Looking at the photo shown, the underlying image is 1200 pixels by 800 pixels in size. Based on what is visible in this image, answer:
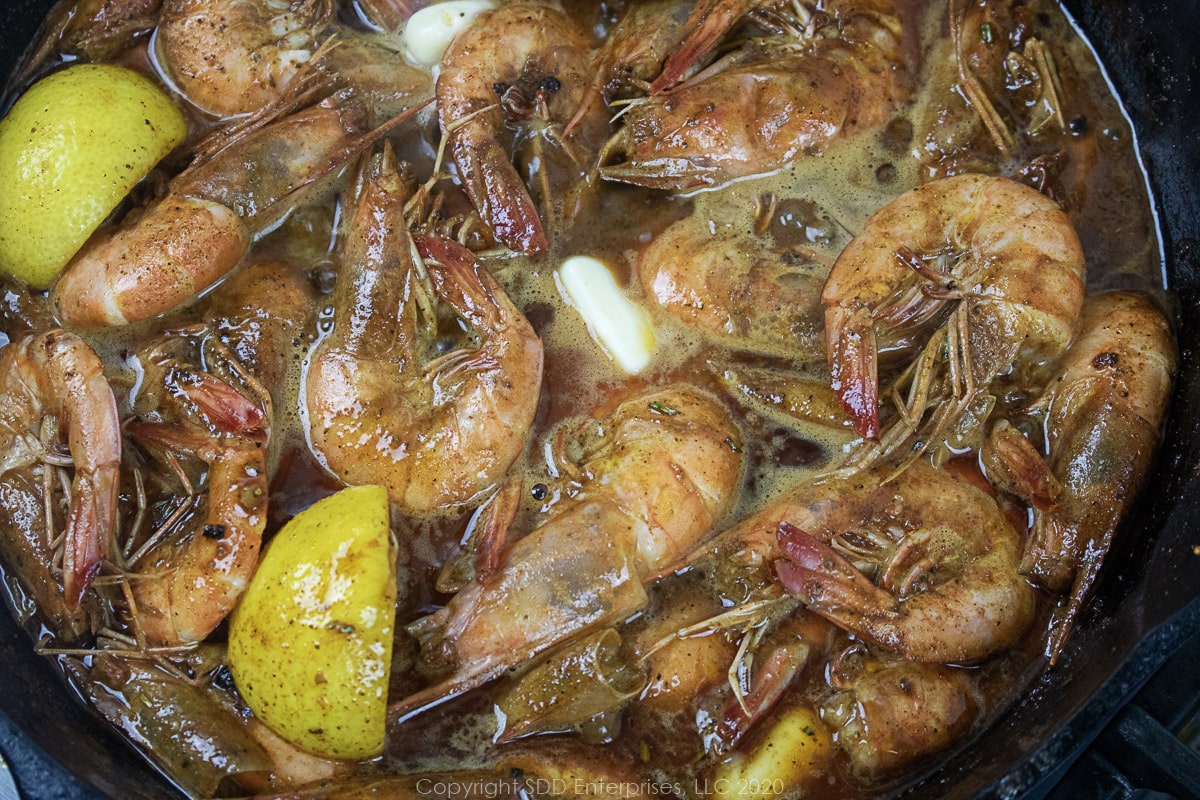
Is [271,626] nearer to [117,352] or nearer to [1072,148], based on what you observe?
[117,352]

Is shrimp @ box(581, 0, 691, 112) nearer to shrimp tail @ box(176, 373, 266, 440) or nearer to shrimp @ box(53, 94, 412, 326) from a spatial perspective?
shrimp @ box(53, 94, 412, 326)

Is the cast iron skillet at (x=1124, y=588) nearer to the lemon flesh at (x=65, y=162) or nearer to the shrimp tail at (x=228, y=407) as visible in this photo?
the lemon flesh at (x=65, y=162)

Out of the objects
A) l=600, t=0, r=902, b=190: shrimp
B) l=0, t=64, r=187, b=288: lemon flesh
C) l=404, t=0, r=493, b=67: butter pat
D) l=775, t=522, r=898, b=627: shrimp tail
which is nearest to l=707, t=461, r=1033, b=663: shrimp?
l=775, t=522, r=898, b=627: shrimp tail

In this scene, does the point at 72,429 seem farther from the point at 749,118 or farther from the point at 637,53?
the point at 749,118

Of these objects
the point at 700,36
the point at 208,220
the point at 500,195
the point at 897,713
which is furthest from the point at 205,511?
the point at 700,36

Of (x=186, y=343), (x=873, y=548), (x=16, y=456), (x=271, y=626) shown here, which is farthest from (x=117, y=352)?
(x=873, y=548)

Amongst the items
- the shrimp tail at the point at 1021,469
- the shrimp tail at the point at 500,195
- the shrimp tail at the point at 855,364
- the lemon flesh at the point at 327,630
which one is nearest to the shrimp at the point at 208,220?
the shrimp tail at the point at 500,195

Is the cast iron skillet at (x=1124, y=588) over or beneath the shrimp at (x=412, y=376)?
beneath
